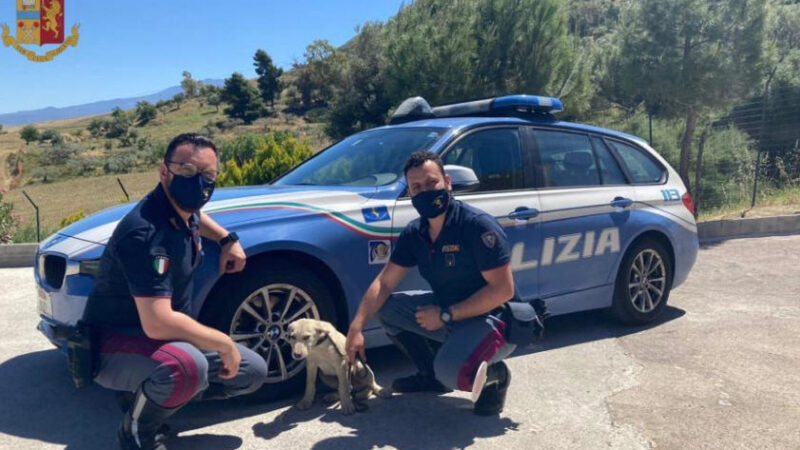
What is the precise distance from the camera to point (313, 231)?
3.76 meters

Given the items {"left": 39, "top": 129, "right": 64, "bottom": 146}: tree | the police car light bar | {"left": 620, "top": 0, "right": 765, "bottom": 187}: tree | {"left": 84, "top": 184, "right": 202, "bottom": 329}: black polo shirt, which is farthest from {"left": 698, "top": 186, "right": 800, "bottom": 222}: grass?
{"left": 39, "top": 129, "right": 64, "bottom": 146}: tree

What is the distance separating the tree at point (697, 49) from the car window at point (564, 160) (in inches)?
223

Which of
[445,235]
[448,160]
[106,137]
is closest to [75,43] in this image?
[448,160]

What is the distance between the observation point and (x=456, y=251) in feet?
11.7

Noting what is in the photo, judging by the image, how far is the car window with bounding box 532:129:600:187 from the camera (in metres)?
4.94

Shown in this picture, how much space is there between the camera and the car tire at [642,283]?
5250 millimetres

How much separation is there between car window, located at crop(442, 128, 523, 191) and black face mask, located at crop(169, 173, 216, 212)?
72.8 inches

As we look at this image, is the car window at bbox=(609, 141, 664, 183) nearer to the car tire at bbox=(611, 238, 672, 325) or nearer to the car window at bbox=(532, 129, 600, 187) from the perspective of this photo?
the car window at bbox=(532, 129, 600, 187)

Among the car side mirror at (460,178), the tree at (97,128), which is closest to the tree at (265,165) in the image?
the car side mirror at (460,178)

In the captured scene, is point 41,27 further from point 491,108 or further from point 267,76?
point 267,76

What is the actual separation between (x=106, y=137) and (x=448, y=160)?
187 feet

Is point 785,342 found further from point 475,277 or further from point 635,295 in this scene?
point 475,277

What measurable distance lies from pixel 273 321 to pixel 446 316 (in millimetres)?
963

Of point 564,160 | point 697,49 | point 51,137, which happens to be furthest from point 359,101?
point 51,137
